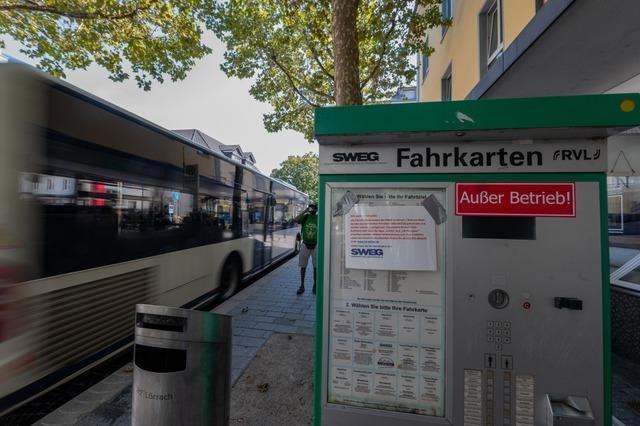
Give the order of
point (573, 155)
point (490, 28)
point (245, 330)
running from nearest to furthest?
1. point (573, 155)
2. point (245, 330)
3. point (490, 28)

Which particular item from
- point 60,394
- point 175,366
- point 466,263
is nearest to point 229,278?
point 60,394

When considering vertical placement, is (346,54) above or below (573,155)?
above

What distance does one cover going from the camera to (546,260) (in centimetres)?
164

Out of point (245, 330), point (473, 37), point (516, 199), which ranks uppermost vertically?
point (473, 37)

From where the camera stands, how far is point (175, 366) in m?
2.06

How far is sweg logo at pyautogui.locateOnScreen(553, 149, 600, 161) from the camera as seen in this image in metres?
1.63

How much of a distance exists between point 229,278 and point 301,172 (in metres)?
44.9

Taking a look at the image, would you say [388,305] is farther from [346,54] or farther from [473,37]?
[473,37]

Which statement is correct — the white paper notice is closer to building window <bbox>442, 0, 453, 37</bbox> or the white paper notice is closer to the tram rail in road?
the tram rail in road

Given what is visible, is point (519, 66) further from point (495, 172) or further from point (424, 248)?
point (424, 248)

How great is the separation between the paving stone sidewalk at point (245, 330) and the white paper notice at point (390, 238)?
7.91ft

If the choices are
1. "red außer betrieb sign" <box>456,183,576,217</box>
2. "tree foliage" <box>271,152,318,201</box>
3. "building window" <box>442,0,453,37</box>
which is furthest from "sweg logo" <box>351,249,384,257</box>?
"tree foliage" <box>271,152,318,201</box>

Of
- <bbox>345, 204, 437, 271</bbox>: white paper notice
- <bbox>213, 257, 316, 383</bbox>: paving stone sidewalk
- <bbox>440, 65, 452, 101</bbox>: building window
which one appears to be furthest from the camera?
<bbox>440, 65, 452, 101</bbox>: building window

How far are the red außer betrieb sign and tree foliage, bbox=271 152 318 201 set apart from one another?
47242 mm
